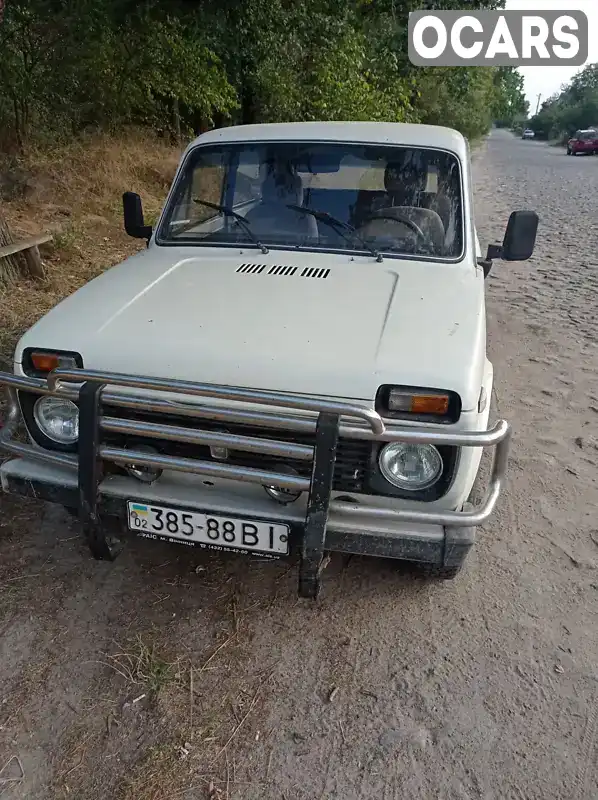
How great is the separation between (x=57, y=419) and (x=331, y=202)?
1858 mm

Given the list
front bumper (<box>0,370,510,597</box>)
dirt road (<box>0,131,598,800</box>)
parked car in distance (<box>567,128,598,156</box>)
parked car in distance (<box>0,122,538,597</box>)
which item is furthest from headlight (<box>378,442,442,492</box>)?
parked car in distance (<box>567,128,598,156</box>)

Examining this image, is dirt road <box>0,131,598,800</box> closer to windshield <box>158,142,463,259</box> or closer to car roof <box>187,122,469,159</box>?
windshield <box>158,142,463,259</box>

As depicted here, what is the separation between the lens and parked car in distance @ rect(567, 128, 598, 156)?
127 ft

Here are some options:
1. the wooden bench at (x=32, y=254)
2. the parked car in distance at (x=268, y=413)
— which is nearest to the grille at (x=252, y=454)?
the parked car in distance at (x=268, y=413)

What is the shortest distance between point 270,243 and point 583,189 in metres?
19.0

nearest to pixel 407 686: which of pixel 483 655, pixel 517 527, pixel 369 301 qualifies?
pixel 483 655

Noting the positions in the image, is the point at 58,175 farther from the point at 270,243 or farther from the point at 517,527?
the point at 517,527

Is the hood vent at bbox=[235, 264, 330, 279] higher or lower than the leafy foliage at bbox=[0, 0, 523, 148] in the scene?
lower

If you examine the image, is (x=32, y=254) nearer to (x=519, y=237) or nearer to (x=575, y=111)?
(x=519, y=237)

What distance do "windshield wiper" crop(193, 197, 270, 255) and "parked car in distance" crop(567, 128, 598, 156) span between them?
41740mm

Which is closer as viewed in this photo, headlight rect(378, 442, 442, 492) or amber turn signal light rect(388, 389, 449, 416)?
Answer: amber turn signal light rect(388, 389, 449, 416)

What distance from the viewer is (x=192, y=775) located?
2.11 metres

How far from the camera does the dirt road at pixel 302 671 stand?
2137mm

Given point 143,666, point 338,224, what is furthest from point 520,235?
point 143,666
